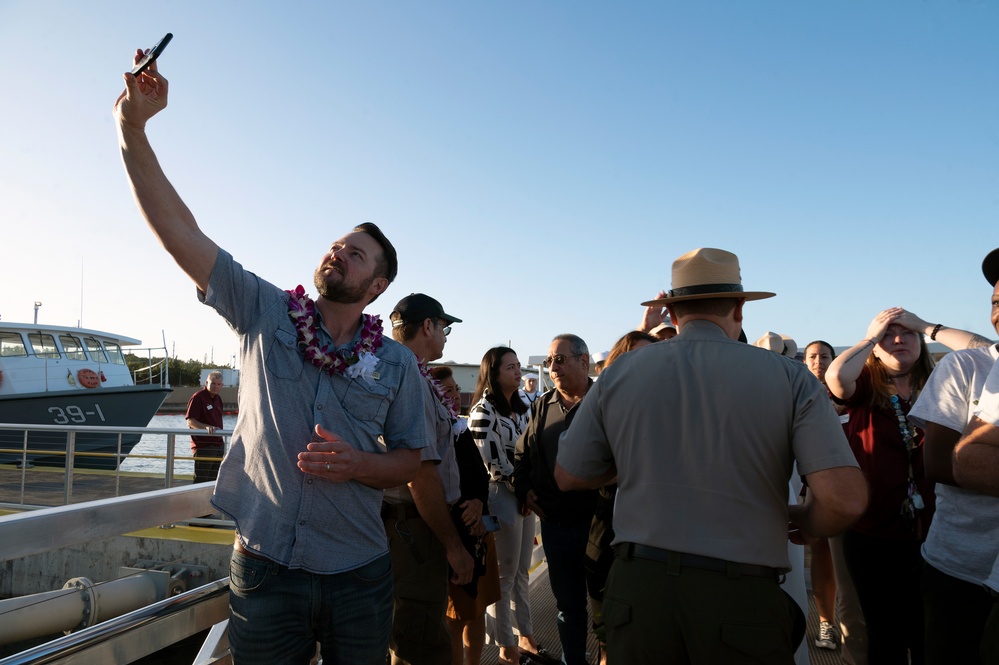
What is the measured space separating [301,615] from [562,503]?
6.65ft

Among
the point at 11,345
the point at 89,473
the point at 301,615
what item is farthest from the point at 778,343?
the point at 11,345

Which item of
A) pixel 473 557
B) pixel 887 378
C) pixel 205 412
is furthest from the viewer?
pixel 205 412

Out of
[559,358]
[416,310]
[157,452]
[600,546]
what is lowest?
[157,452]

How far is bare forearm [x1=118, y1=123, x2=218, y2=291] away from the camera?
194 cm

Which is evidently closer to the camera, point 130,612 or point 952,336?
point 130,612

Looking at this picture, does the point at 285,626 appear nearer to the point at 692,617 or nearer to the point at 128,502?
the point at 128,502

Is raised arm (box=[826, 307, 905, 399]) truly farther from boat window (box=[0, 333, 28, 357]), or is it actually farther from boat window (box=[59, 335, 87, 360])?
boat window (box=[59, 335, 87, 360])

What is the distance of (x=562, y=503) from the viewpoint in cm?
385

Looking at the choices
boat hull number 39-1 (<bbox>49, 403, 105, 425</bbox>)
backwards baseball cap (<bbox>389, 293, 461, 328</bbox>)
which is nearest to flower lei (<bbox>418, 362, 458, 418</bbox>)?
backwards baseball cap (<bbox>389, 293, 461, 328</bbox>)

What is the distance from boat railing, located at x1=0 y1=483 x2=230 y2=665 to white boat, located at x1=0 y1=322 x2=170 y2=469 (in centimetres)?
1563

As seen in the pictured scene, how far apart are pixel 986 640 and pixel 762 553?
571mm

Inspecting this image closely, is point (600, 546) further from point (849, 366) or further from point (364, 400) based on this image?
point (364, 400)

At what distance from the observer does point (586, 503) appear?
3.84m

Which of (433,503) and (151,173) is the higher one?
(151,173)
